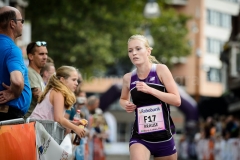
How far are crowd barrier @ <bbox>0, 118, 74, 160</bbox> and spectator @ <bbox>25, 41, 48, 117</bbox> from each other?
4.04 ft

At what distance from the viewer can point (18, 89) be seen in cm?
755

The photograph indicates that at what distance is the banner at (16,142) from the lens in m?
7.32

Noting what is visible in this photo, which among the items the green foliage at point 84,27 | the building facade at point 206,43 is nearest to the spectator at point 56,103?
the green foliage at point 84,27

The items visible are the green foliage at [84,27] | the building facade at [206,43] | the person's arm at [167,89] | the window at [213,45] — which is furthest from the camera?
the window at [213,45]

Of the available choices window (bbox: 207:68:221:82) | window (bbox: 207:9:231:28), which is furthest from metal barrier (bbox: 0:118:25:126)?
window (bbox: 207:9:231:28)

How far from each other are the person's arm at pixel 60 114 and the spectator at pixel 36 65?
44 centimetres

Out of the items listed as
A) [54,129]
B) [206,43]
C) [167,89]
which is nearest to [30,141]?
[54,129]

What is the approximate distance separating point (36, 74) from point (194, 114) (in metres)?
29.7

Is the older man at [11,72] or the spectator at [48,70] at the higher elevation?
the older man at [11,72]

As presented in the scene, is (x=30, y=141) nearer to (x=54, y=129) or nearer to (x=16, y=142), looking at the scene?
(x=16, y=142)

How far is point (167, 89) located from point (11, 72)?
1973 mm

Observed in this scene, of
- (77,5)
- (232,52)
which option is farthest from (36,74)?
(232,52)

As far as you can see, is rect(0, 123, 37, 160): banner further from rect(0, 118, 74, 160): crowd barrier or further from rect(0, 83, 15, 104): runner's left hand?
rect(0, 83, 15, 104): runner's left hand

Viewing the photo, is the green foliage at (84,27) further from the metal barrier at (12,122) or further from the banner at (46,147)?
the metal barrier at (12,122)
